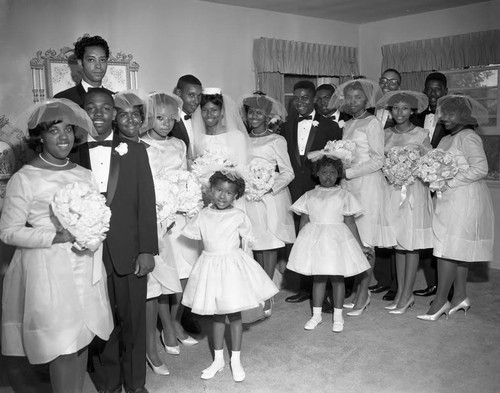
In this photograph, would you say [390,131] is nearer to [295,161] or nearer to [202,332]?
[295,161]

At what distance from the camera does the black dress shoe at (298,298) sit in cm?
589

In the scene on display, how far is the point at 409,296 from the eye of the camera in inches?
215

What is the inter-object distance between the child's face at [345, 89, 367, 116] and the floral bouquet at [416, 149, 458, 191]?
2.79 feet

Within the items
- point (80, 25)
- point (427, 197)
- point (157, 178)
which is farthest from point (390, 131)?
point (80, 25)

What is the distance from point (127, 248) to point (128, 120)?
106 centimetres

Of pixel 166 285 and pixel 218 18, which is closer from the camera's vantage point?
pixel 166 285

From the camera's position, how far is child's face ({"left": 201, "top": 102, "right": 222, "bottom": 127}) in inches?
188

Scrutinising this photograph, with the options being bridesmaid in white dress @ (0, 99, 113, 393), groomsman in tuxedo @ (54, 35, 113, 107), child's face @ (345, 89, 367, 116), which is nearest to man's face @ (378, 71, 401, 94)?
child's face @ (345, 89, 367, 116)

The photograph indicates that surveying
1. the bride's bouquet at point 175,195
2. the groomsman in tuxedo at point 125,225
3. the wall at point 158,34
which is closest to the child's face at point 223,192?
the bride's bouquet at point 175,195

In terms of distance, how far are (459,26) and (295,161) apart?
16.0ft

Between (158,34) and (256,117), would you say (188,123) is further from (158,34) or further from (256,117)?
(158,34)

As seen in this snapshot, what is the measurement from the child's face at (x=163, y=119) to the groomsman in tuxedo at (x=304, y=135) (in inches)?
69.0

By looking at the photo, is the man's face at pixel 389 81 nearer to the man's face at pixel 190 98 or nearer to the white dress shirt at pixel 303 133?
the white dress shirt at pixel 303 133

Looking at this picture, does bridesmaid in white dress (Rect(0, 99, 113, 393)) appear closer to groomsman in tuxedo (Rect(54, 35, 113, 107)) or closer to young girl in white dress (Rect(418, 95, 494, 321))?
groomsman in tuxedo (Rect(54, 35, 113, 107))
